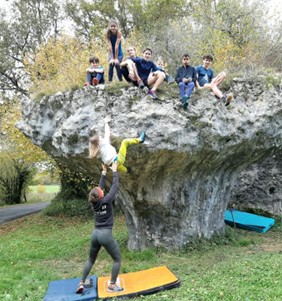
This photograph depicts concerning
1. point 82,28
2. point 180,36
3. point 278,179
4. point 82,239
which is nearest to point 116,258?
point 82,239

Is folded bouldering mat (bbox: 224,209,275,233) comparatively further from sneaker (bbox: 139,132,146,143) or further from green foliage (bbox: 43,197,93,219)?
green foliage (bbox: 43,197,93,219)

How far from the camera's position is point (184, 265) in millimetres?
8617

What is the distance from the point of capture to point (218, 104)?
8.95m

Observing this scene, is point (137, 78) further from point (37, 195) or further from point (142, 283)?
point (37, 195)

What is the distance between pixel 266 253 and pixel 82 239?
20.7 feet

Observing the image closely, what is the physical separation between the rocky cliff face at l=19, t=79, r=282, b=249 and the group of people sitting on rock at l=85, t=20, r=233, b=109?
0.90ft

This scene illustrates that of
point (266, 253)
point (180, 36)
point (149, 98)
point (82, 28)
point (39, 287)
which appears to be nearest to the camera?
point (39, 287)

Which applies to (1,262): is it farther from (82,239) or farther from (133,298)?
(133,298)

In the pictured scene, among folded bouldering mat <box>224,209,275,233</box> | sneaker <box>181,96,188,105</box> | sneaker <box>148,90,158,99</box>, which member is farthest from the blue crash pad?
folded bouldering mat <box>224,209,275,233</box>

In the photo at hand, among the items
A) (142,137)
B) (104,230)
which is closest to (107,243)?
(104,230)

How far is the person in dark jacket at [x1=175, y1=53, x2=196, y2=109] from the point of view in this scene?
28.0 feet

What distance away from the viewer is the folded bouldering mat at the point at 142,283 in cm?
650

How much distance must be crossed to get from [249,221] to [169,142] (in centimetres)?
594

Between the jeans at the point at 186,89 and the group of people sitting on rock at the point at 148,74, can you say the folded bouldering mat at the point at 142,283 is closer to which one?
the group of people sitting on rock at the point at 148,74
